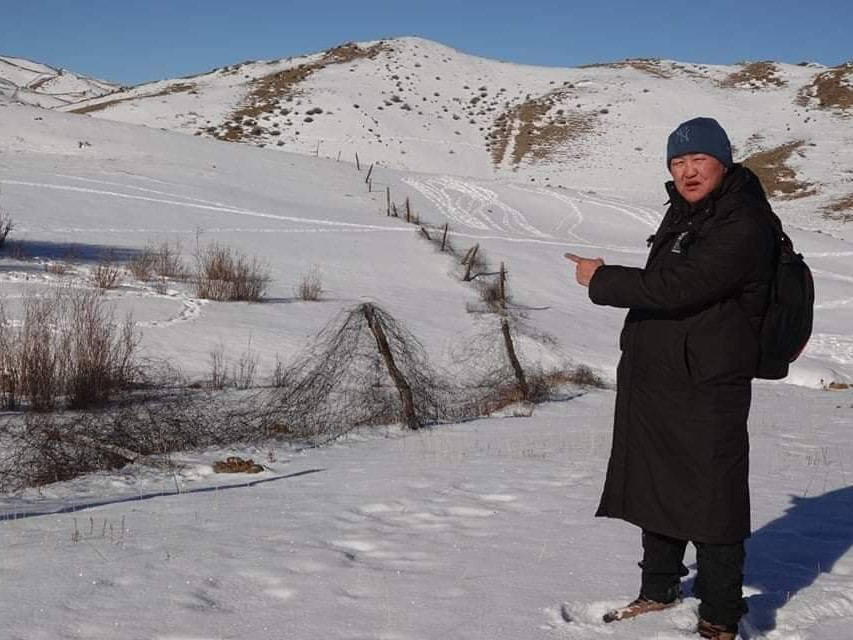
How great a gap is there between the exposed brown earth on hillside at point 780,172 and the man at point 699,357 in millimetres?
43974

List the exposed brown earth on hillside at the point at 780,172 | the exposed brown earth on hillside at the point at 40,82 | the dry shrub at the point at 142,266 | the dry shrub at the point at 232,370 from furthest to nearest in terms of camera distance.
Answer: the exposed brown earth on hillside at the point at 40,82 → the exposed brown earth on hillside at the point at 780,172 → the dry shrub at the point at 142,266 → the dry shrub at the point at 232,370

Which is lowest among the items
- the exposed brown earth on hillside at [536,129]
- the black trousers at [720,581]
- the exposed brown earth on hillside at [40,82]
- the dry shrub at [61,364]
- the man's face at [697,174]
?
the dry shrub at [61,364]

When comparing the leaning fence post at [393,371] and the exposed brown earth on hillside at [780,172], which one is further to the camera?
the exposed brown earth on hillside at [780,172]

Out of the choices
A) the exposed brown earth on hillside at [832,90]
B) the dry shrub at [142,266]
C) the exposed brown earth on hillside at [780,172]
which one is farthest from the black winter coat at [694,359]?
the exposed brown earth on hillside at [832,90]

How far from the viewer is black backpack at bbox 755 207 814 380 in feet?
10.3

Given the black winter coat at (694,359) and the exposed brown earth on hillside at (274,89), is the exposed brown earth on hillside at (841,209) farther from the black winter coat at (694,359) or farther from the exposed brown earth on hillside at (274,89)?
the black winter coat at (694,359)

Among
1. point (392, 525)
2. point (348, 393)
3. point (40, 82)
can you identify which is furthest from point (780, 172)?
point (40, 82)

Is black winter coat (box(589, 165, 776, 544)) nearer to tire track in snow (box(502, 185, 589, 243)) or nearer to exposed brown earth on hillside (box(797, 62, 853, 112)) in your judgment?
tire track in snow (box(502, 185, 589, 243))

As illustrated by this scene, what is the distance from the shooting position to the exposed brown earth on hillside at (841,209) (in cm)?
4059

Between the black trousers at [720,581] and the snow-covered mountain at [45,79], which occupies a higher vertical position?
the snow-covered mountain at [45,79]

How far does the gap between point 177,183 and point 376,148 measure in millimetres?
24317

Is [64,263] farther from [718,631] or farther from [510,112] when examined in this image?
[510,112]

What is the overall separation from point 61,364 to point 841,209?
39790 mm

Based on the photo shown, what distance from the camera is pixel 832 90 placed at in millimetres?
62031
